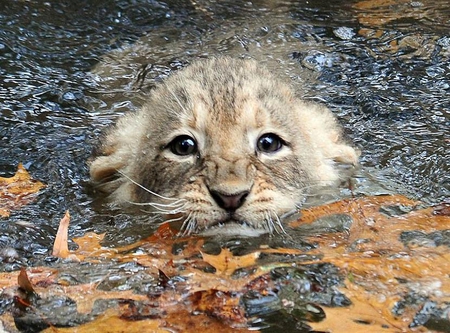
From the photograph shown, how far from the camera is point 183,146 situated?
5398 millimetres

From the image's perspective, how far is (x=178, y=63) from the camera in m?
9.08

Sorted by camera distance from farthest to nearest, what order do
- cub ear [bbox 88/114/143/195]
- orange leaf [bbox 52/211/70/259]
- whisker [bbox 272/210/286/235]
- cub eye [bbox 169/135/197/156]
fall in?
cub ear [bbox 88/114/143/195] → cub eye [bbox 169/135/197/156] → whisker [bbox 272/210/286/235] → orange leaf [bbox 52/211/70/259]

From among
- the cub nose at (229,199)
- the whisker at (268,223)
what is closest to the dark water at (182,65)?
the cub nose at (229,199)

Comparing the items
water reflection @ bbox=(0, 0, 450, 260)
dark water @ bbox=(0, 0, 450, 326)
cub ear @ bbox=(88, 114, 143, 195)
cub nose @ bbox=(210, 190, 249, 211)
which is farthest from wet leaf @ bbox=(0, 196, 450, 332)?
cub ear @ bbox=(88, 114, 143, 195)

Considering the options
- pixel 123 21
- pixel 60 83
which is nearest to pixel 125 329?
pixel 60 83

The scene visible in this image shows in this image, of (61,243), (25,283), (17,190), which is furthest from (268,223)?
(17,190)

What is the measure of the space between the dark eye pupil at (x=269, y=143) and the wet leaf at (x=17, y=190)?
1.91 meters

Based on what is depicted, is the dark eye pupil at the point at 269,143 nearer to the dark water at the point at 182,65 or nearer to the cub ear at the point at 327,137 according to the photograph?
the cub ear at the point at 327,137

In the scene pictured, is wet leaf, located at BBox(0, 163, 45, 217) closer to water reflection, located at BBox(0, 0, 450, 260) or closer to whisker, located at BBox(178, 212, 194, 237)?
water reflection, located at BBox(0, 0, 450, 260)

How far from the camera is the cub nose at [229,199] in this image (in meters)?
4.63

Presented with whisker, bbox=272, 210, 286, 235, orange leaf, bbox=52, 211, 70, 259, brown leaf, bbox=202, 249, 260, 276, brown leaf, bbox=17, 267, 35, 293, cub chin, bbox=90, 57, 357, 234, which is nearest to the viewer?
brown leaf, bbox=17, 267, 35, 293

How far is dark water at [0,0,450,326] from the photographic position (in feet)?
20.0

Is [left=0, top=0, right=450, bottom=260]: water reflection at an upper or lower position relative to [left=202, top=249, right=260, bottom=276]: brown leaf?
upper

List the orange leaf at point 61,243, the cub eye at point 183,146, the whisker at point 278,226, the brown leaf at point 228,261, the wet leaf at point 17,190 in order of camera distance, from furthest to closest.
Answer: the wet leaf at point 17,190 < the cub eye at point 183,146 < the whisker at point 278,226 < the orange leaf at point 61,243 < the brown leaf at point 228,261
